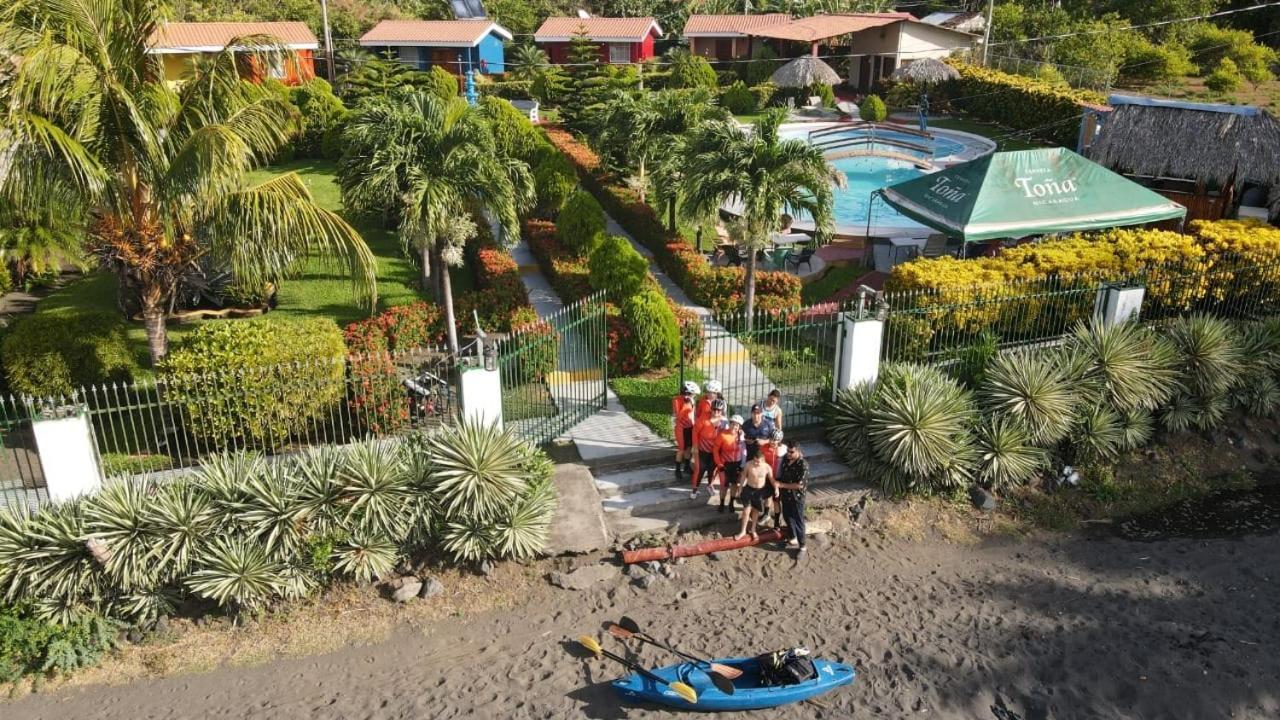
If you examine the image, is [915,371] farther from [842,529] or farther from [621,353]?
[621,353]

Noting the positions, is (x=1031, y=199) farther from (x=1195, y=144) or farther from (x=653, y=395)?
(x=653, y=395)

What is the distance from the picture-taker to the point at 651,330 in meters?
13.5

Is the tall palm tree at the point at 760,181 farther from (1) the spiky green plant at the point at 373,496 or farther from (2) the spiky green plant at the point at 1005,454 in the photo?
(1) the spiky green plant at the point at 373,496

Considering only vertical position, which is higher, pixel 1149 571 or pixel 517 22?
pixel 517 22

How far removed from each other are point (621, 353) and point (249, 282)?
5266mm

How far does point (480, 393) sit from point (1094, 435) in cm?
799

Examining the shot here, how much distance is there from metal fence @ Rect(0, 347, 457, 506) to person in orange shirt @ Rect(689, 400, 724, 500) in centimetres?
309

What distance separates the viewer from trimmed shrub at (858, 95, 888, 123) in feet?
129

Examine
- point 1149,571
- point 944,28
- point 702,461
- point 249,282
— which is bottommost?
point 1149,571

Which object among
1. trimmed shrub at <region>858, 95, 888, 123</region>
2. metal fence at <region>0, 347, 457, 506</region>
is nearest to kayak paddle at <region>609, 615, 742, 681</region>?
metal fence at <region>0, 347, 457, 506</region>

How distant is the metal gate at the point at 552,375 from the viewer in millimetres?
12070

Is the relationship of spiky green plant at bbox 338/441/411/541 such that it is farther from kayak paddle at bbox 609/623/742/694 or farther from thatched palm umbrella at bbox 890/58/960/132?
thatched palm umbrella at bbox 890/58/960/132

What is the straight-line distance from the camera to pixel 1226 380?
1304 cm

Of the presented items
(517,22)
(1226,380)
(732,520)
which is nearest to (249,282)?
(732,520)
